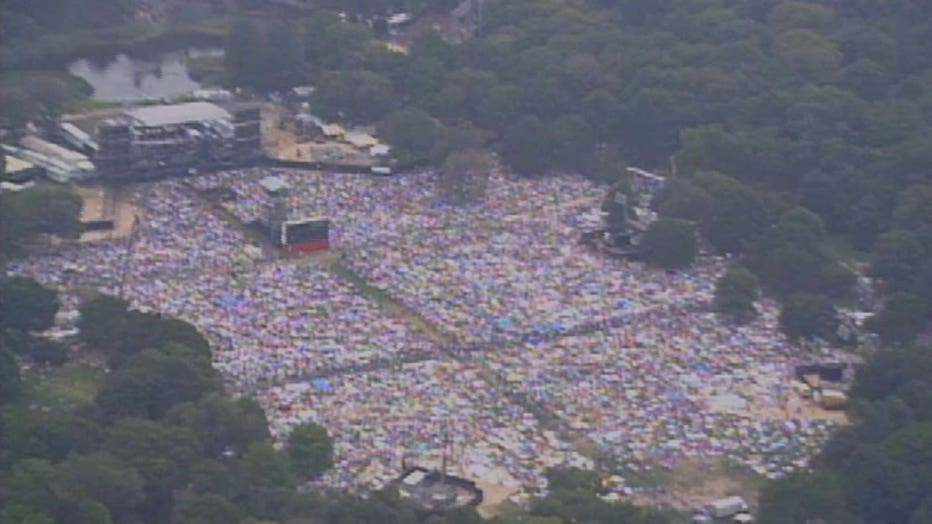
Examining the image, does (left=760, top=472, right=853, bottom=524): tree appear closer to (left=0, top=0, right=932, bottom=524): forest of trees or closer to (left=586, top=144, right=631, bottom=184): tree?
(left=0, top=0, right=932, bottom=524): forest of trees

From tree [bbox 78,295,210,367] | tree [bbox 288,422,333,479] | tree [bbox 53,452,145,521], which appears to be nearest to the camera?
tree [bbox 53,452,145,521]

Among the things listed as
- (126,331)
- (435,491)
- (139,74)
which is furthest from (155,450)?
(139,74)

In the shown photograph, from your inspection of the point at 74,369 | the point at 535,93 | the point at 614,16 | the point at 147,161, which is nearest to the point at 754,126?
the point at 535,93

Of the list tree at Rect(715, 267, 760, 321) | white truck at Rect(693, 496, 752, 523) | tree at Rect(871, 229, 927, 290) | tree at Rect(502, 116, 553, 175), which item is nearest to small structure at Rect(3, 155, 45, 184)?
tree at Rect(502, 116, 553, 175)

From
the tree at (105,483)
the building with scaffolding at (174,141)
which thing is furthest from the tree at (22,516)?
the building with scaffolding at (174,141)

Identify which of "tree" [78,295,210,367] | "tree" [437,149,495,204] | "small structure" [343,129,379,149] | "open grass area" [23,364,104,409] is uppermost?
"small structure" [343,129,379,149]

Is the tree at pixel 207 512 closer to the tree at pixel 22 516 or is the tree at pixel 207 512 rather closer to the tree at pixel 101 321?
the tree at pixel 22 516
